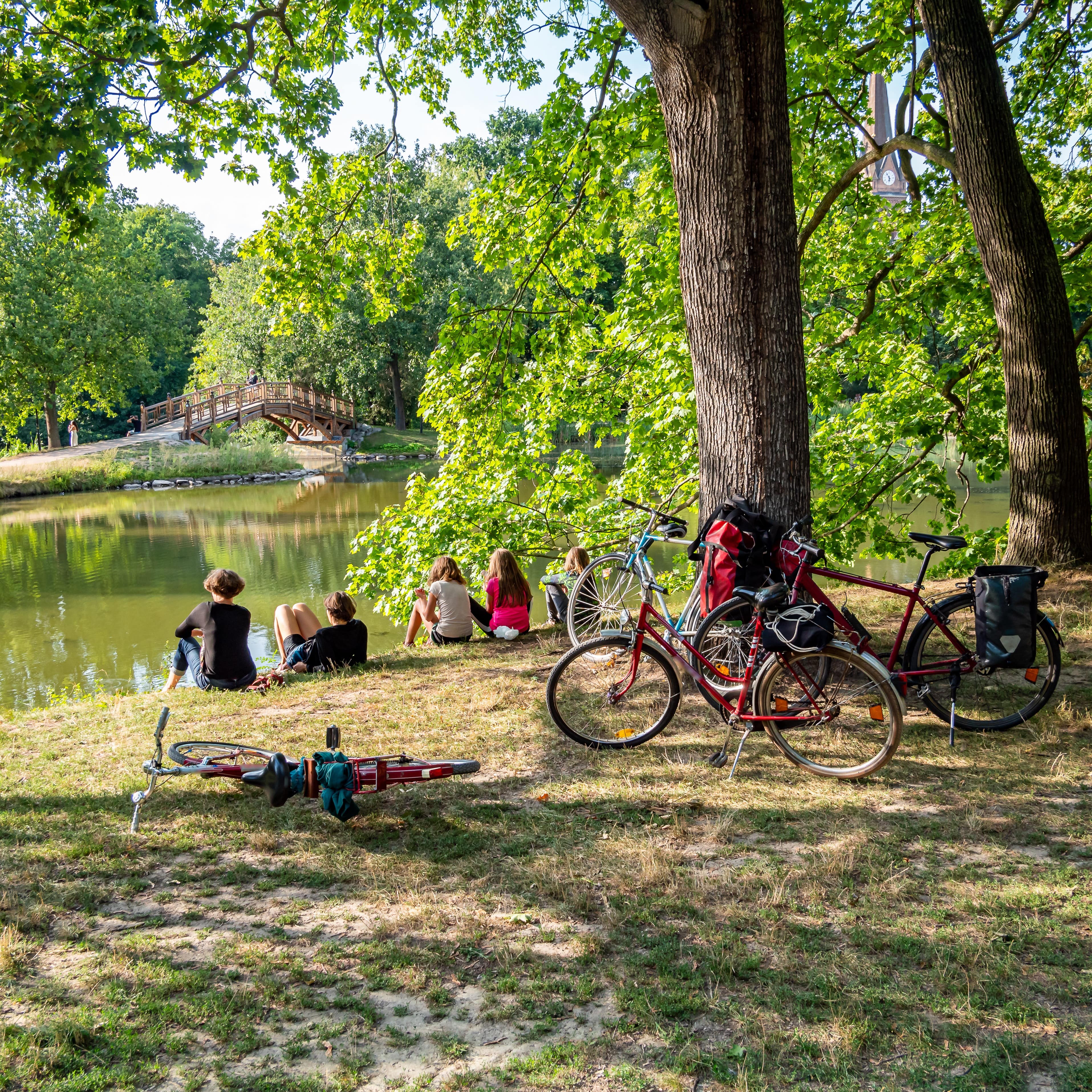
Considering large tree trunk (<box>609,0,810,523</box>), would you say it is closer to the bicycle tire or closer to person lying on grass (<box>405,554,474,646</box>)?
the bicycle tire

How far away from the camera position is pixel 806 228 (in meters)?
8.00

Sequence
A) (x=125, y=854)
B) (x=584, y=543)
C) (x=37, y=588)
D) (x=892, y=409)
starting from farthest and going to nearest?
(x=37, y=588) → (x=584, y=543) → (x=892, y=409) → (x=125, y=854)

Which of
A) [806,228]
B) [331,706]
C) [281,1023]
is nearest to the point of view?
[281,1023]

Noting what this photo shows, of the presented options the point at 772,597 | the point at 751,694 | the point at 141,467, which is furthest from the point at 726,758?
the point at 141,467

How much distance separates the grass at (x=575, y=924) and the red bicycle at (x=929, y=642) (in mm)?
149

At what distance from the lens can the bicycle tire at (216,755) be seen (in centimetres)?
400

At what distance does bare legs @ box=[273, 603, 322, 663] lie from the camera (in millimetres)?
7832

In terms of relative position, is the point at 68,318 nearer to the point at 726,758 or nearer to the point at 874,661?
the point at 726,758

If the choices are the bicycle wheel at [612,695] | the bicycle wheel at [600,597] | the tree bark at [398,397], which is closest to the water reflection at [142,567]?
the bicycle wheel at [600,597]

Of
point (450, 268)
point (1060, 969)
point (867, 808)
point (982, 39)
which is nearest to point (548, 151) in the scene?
point (982, 39)

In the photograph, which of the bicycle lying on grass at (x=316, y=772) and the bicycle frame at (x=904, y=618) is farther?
the bicycle frame at (x=904, y=618)

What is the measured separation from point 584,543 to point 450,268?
33.0 meters

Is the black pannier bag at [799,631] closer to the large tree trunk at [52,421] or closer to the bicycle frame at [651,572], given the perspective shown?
the bicycle frame at [651,572]

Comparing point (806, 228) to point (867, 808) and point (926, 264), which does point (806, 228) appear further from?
point (867, 808)
